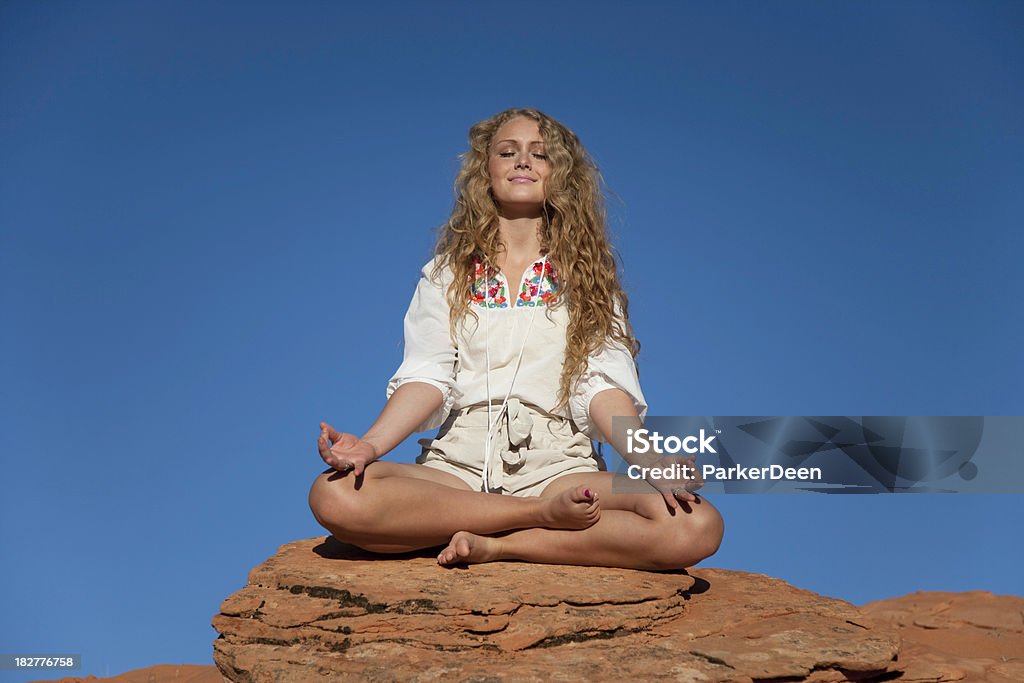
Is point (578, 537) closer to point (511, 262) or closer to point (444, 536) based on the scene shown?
point (444, 536)

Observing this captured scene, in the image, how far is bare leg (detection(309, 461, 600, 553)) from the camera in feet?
10.6

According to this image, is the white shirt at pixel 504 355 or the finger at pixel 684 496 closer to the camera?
the finger at pixel 684 496

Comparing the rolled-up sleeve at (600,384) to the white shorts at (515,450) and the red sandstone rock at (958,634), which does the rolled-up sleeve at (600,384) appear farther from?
the red sandstone rock at (958,634)

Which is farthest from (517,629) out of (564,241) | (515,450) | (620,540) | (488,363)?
(564,241)

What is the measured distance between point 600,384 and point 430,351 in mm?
669

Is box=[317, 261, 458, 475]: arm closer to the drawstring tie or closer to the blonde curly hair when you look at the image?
the blonde curly hair

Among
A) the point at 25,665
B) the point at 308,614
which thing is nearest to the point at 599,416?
the point at 308,614

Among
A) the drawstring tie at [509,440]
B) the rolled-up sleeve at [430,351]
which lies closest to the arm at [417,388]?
the rolled-up sleeve at [430,351]

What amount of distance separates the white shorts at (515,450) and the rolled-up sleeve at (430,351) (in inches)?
4.0

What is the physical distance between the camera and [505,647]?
2895 millimetres

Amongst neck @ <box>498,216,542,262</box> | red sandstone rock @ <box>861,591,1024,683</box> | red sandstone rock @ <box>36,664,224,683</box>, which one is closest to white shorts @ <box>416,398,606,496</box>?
neck @ <box>498,216,542,262</box>

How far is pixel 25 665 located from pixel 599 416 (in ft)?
9.24

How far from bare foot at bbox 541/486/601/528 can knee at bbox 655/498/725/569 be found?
26 cm

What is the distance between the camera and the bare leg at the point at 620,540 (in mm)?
3252
